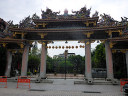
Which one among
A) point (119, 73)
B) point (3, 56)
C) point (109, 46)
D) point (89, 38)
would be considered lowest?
point (119, 73)

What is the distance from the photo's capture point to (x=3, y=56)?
16.7 metres

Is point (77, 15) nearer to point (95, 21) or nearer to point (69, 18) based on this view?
point (69, 18)

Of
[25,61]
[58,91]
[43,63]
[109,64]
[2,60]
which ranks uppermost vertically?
[2,60]

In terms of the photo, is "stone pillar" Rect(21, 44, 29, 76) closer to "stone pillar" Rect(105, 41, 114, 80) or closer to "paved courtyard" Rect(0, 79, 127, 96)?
"paved courtyard" Rect(0, 79, 127, 96)

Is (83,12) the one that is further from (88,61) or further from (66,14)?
(88,61)

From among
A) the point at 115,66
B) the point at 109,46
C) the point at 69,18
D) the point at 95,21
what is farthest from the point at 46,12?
the point at 115,66

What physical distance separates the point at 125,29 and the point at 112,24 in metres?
2.31

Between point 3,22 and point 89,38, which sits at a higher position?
point 3,22

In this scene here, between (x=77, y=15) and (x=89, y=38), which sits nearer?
(x=89, y=38)

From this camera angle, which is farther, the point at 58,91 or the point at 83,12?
the point at 83,12

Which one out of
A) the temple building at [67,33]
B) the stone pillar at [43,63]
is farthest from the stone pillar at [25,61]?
the stone pillar at [43,63]

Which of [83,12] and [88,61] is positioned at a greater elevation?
[83,12]

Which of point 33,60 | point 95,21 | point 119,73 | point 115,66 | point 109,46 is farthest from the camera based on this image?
point 33,60

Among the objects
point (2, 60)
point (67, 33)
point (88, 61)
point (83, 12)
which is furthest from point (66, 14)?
point (2, 60)
